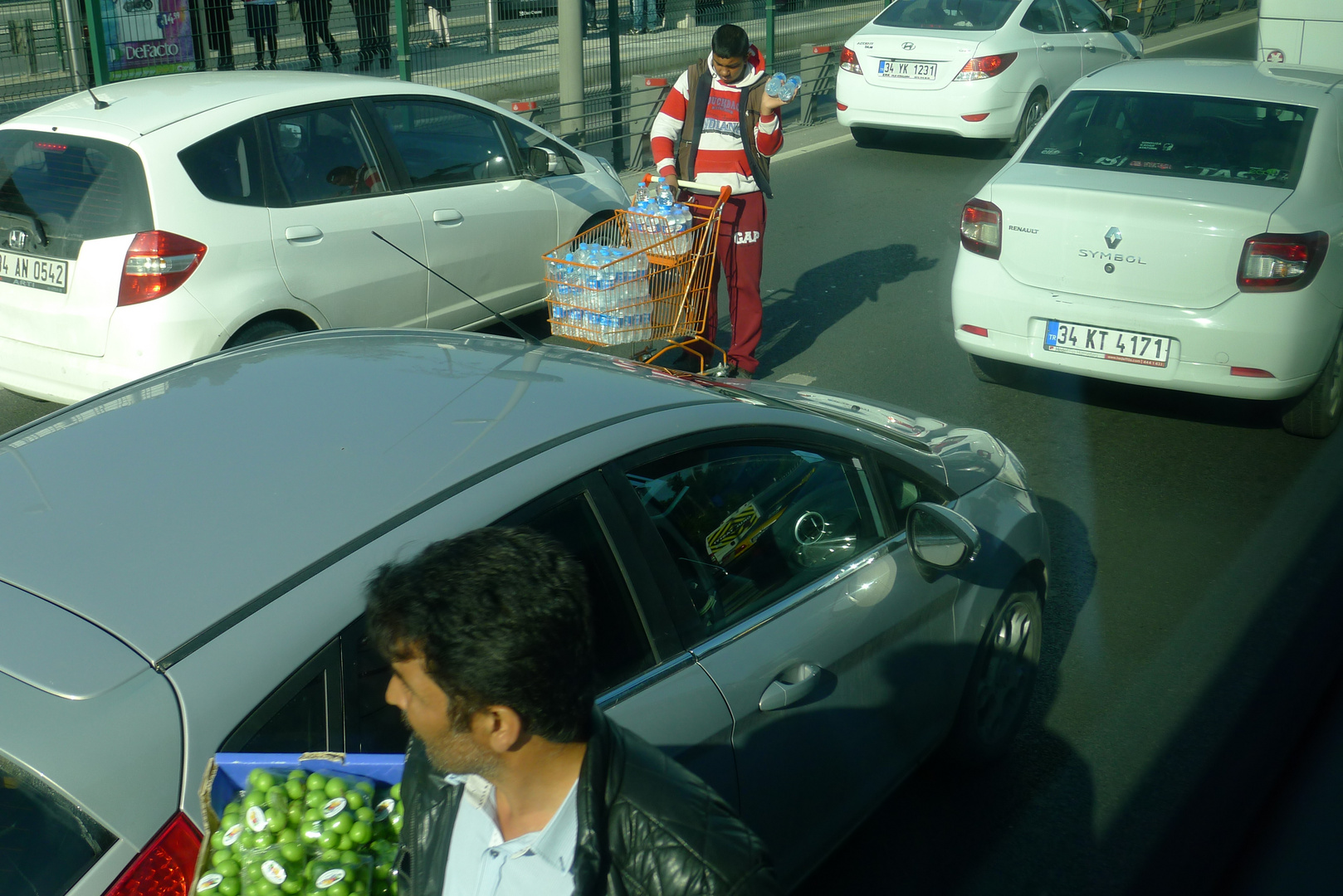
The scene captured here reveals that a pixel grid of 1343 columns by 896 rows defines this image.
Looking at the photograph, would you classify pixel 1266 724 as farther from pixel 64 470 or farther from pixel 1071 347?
pixel 64 470

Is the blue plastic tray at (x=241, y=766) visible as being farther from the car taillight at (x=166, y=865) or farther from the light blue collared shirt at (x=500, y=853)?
the light blue collared shirt at (x=500, y=853)

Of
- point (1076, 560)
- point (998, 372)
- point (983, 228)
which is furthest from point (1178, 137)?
point (1076, 560)

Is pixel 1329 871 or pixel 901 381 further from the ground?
pixel 901 381

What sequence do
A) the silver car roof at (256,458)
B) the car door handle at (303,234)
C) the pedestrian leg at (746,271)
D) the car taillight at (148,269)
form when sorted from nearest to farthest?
the silver car roof at (256,458) → the car taillight at (148,269) → the car door handle at (303,234) → the pedestrian leg at (746,271)

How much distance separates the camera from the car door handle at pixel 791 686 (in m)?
2.64

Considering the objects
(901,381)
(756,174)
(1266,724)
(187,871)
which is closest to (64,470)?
(187,871)

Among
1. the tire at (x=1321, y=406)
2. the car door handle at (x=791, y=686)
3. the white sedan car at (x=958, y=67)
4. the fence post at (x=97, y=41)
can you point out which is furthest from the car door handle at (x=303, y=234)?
the white sedan car at (x=958, y=67)

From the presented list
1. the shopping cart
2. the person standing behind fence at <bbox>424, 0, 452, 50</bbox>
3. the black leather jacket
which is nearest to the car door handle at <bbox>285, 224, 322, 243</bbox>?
the shopping cart

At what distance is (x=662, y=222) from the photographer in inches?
240

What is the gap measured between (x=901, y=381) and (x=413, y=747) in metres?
5.50

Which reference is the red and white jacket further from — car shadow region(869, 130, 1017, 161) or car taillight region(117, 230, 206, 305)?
car shadow region(869, 130, 1017, 161)

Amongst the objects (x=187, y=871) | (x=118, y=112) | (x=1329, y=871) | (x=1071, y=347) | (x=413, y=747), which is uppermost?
(x=118, y=112)

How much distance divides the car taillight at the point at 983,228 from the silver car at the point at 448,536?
2.83m

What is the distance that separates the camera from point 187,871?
5.78 ft
